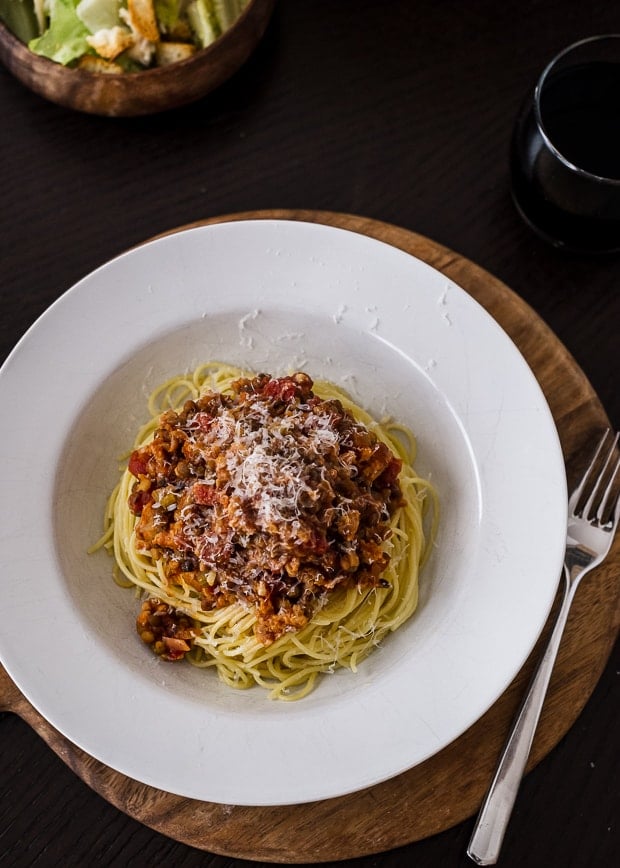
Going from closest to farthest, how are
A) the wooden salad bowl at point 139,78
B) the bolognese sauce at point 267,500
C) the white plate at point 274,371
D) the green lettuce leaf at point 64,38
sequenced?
the white plate at point 274,371 → the bolognese sauce at point 267,500 → the wooden salad bowl at point 139,78 → the green lettuce leaf at point 64,38

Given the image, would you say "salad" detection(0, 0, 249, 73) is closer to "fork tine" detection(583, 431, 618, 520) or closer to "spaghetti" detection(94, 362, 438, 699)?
"spaghetti" detection(94, 362, 438, 699)

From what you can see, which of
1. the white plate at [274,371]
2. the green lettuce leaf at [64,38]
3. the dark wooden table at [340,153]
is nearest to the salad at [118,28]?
the green lettuce leaf at [64,38]

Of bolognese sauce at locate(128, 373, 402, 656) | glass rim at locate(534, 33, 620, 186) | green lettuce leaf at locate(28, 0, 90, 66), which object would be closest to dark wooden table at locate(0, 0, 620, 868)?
green lettuce leaf at locate(28, 0, 90, 66)

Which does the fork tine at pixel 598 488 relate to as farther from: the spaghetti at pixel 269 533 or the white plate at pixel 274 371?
the spaghetti at pixel 269 533

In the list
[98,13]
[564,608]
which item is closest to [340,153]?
[98,13]

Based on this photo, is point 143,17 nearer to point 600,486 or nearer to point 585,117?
point 585,117

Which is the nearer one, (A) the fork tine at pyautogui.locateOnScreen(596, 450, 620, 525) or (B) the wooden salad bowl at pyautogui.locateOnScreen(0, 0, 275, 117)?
(A) the fork tine at pyautogui.locateOnScreen(596, 450, 620, 525)
